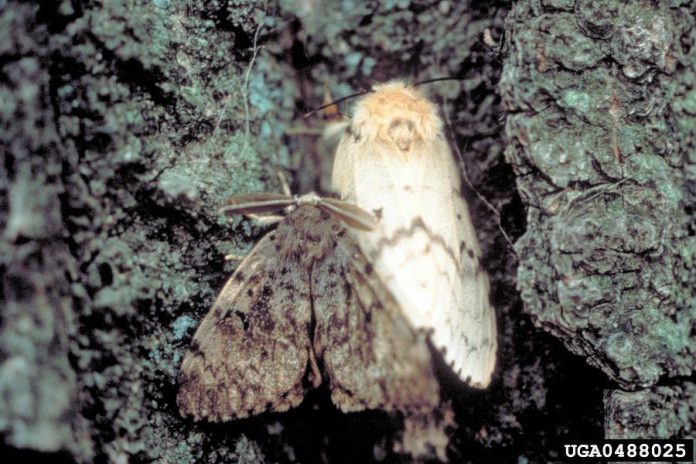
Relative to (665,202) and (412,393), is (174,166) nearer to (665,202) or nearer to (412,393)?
(412,393)

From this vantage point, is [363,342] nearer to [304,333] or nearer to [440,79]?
[304,333]

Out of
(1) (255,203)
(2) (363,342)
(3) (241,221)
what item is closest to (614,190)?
(2) (363,342)

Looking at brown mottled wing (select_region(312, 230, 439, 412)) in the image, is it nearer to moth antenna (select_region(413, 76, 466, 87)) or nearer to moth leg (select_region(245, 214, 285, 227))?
moth leg (select_region(245, 214, 285, 227))

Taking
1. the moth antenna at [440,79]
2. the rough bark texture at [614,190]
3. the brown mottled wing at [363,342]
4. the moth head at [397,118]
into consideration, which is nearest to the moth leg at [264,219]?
the brown mottled wing at [363,342]

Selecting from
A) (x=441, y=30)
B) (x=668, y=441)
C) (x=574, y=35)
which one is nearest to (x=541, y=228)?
(x=574, y=35)

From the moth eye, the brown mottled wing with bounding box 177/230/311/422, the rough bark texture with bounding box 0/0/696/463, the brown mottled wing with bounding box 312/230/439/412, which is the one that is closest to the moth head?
the moth eye

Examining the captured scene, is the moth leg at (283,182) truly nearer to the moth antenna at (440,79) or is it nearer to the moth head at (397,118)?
the moth head at (397,118)
